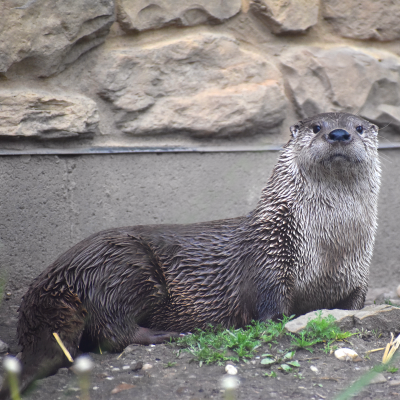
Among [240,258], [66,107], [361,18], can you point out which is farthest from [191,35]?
[240,258]

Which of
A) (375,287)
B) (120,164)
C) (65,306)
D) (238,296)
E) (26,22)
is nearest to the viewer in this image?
(65,306)

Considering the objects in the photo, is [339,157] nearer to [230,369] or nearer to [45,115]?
[230,369]

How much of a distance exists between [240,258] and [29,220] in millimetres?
1168

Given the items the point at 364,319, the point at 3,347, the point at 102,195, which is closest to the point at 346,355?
the point at 364,319

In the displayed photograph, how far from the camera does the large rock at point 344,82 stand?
3.38 m

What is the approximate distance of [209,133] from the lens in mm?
3234

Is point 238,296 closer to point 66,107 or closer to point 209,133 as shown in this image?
point 209,133

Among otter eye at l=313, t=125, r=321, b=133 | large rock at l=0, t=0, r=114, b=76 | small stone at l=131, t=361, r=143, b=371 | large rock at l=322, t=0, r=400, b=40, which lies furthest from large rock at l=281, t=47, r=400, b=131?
small stone at l=131, t=361, r=143, b=371

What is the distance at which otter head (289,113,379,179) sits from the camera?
2486 millimetres

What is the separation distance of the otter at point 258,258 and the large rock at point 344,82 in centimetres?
75

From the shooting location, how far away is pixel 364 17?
3.48 metres

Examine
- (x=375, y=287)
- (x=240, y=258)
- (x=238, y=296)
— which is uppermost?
(x=240, y=258)

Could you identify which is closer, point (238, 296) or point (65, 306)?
point (65, 306)

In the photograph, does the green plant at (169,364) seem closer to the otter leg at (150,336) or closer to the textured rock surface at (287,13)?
the otter leg at (150,336)
